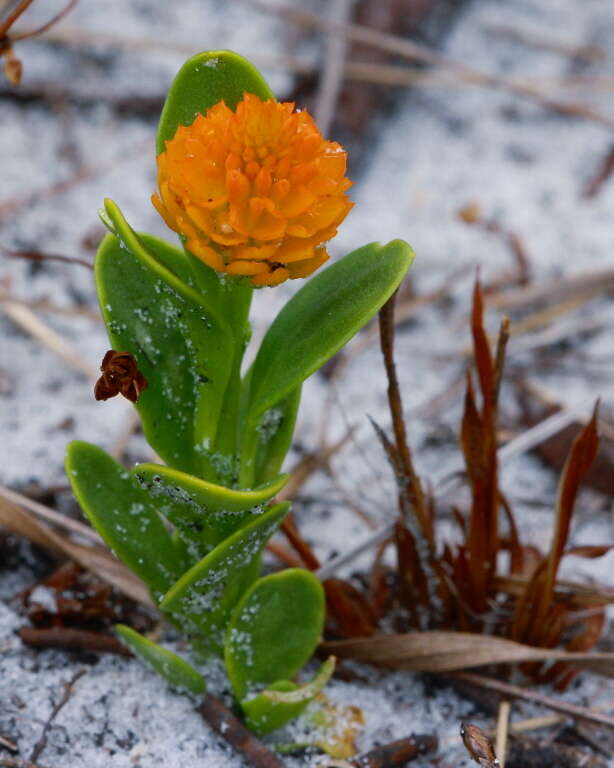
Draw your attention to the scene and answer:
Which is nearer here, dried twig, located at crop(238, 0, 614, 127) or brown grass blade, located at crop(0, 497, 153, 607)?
brown grass blade, located at crop(0, 497, 153, 607)

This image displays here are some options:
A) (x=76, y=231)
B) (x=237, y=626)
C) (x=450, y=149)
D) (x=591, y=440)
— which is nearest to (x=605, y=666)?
(x=591, y=440)

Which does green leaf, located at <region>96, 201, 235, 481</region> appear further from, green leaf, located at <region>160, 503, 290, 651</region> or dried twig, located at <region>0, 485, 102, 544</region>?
dried twig, located at <region>0, 485, 102, 544</region>

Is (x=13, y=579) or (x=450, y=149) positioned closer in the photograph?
(x=13, y=579)

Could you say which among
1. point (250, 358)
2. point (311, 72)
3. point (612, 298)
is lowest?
point (250, 358)

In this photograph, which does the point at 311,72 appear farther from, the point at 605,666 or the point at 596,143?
the point at 605,666

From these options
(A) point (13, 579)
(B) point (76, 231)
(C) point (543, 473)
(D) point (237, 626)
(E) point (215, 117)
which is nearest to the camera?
(E) point (215, 117)

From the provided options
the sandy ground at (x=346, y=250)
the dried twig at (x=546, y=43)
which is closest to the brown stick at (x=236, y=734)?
the sandy ground at (x=346, y=250)

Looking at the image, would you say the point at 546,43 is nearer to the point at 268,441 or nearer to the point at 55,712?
the point at 268,441

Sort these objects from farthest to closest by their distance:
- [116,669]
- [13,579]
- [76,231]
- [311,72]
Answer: [311,72], [76,231], [13,579], [116,669]

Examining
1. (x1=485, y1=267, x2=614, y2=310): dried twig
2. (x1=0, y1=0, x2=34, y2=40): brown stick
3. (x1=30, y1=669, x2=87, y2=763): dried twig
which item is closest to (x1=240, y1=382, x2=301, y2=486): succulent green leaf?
(x1=30, y1=669, x2=87, y2=763): dried twig
